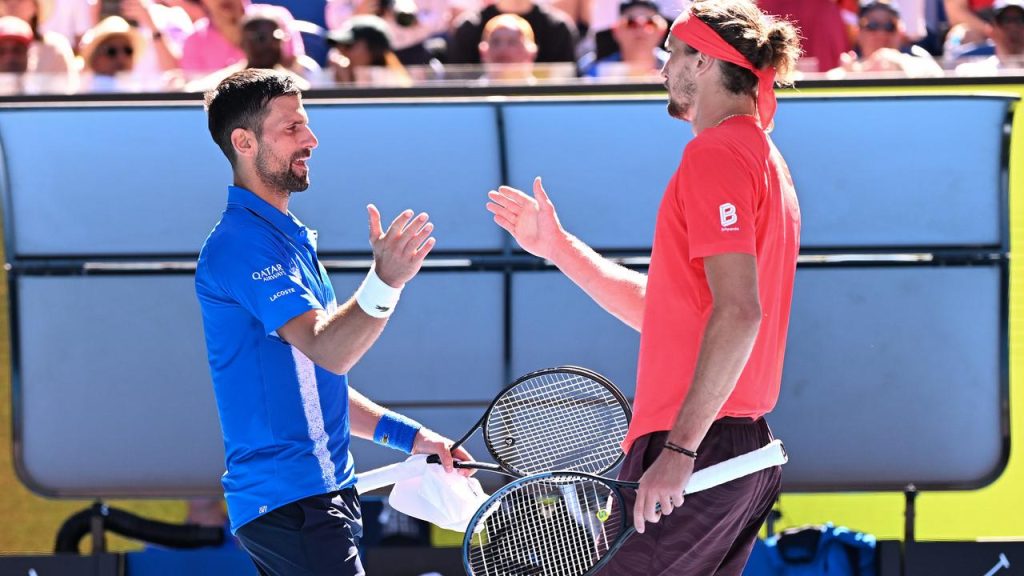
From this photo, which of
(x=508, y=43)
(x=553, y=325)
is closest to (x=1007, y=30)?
(x=508, y=43)

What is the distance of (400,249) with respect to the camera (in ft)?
10.7

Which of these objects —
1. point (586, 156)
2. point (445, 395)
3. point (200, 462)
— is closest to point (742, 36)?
point (586, 156)

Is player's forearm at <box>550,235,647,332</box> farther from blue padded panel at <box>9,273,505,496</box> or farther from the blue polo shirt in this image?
blue padded panel at <box>9,273,505,496</box>

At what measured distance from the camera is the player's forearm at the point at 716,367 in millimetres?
3086

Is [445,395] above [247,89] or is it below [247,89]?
below

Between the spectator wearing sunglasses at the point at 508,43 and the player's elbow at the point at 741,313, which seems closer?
the player's elbow at the point at 741,313

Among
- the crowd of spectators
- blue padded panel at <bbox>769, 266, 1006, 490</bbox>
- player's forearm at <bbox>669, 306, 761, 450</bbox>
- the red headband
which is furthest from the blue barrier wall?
player's forearm at <bbox>669, 306, 761, 450</bbox>

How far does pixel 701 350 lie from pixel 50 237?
132 inches

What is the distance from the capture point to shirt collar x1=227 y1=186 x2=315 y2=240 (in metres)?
3.46

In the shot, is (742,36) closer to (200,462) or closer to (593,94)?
(593,94)

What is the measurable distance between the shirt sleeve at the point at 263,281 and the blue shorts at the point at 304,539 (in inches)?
18.2

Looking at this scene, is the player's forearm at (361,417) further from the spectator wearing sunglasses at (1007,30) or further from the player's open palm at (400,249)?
the spectator wearing sunglasses at (1007,30)

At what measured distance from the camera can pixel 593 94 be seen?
5594 mm

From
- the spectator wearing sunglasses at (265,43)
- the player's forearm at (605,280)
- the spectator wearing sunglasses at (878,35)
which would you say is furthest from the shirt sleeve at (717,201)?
the spectator wearing sunglasses at (265,43)
